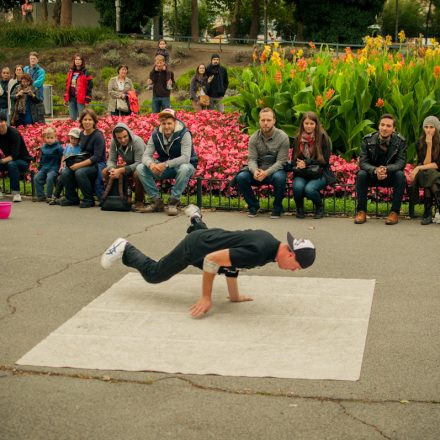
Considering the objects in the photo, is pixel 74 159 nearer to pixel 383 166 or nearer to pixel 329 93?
pixel 329 93

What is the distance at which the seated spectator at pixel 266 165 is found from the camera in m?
13.0

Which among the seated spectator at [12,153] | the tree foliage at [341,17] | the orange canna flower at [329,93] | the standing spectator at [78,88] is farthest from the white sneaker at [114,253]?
the tree foliage at [341,17]

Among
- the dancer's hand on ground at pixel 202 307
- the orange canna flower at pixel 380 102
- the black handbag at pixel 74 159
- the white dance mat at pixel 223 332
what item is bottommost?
Answer: the white dance mat at pixel 223 332

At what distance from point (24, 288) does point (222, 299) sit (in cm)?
186

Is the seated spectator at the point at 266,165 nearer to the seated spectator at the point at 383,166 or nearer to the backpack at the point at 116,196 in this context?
the seated spectator at the point at 383,166

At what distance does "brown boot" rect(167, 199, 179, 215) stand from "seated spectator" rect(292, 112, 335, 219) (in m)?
1.55

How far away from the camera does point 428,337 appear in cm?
746

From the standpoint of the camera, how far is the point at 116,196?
1352 cm

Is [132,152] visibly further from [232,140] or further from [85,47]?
[85,47]

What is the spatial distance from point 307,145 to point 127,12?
33.0m

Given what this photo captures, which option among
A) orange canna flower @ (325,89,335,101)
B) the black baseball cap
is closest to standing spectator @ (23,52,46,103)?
orange canna flower @ (325,89,335,101)

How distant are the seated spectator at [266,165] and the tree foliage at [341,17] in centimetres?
3139

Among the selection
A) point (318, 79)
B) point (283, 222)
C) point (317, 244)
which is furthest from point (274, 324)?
point (318, 79)

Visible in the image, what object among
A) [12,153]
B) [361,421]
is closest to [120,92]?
[12,153]
